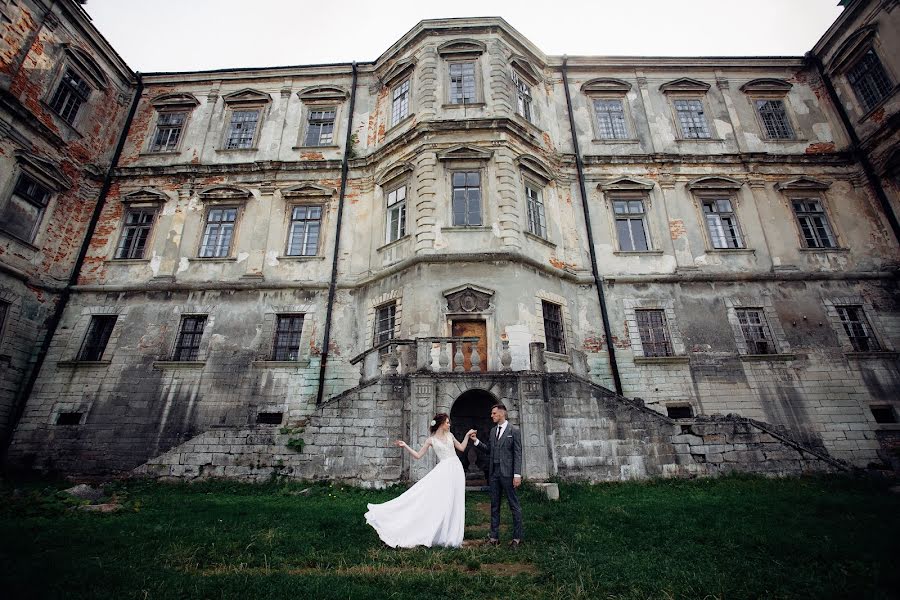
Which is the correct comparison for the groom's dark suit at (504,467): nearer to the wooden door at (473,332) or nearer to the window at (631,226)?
the wooden door at (473,332)

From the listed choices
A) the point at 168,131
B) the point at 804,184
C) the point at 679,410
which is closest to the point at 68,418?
the point at 168,131

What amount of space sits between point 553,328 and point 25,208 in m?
18.6

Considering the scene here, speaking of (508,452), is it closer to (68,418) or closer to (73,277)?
(68,418)

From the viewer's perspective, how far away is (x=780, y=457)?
10.4 metres

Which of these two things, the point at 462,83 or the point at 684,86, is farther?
the point at 684,86

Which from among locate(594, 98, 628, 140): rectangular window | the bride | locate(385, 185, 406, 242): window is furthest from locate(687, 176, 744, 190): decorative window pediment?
the bride

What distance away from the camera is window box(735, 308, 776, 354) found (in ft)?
49.3

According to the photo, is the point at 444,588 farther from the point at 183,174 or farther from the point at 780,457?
the point at 183,174

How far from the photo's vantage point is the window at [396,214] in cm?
1571

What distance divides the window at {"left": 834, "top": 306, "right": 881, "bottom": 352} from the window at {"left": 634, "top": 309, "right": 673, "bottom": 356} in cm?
618

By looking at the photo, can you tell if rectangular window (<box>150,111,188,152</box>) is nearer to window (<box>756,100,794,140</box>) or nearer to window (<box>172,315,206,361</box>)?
→ window (<box>172,315,206,361</box>)

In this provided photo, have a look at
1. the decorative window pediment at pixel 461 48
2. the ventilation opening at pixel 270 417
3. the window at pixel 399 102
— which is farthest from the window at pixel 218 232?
the decorative window pediment at pixel 461 48

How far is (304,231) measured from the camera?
56.3 feet

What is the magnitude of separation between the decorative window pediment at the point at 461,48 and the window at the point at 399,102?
6.30ft
